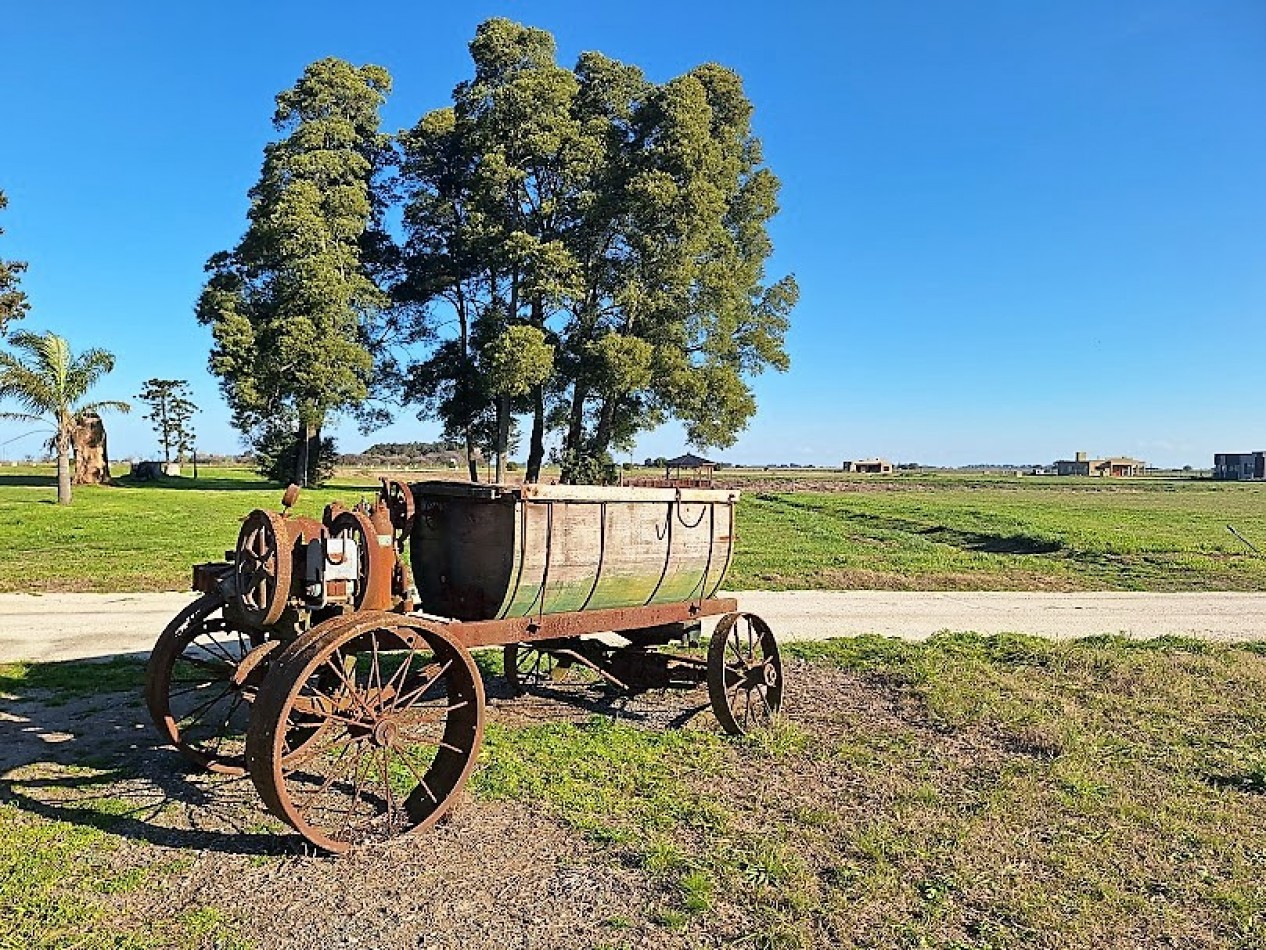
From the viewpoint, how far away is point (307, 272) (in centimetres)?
3189

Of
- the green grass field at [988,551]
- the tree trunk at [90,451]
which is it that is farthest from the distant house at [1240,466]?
the tree trunk at [90,451]

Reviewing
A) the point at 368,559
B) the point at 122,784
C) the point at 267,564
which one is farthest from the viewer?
the point at 122,784

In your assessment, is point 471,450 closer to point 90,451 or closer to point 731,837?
point 90,451

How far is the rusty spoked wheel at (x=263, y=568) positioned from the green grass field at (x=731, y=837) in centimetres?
125

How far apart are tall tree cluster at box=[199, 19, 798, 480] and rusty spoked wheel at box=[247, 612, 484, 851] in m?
25.3

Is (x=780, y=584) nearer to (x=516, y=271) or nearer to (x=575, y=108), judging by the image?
(x=516, y=271)

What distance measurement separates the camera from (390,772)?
20.2ft

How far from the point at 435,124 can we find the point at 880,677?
104 ft

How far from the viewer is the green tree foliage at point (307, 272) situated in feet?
104

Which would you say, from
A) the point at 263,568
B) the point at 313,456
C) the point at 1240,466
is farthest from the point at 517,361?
the point at 1240,466

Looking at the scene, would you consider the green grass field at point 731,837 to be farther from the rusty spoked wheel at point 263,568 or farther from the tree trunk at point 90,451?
the tree trunk at point 90,451

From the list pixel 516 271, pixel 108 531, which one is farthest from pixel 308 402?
pixel 108 531

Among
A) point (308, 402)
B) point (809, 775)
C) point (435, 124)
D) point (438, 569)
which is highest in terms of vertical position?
point (435, 124)

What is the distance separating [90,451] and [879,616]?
1508 inches
